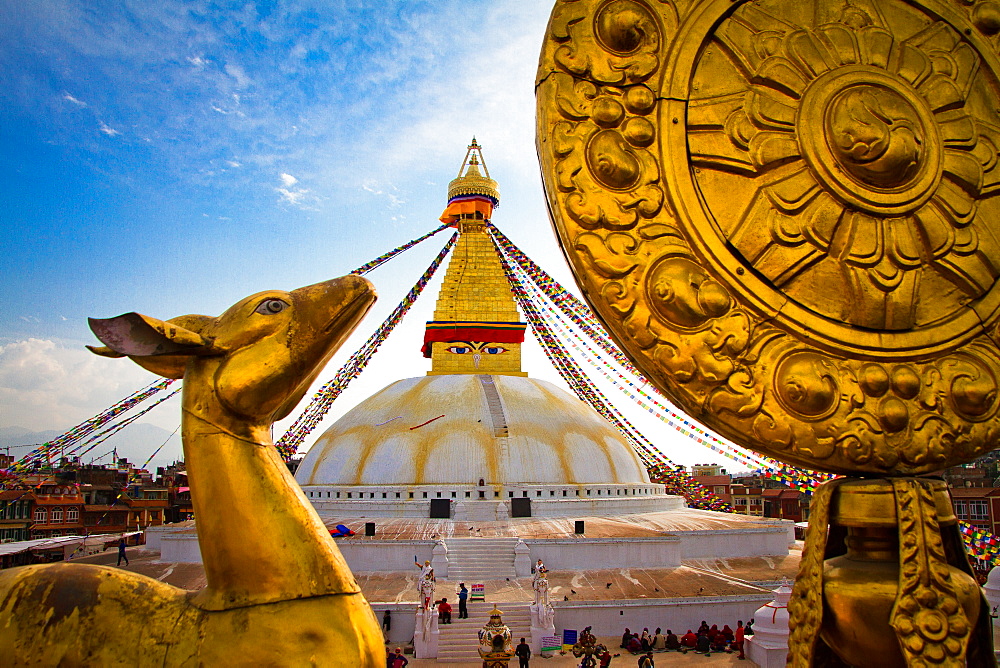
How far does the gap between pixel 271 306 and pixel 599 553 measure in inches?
474

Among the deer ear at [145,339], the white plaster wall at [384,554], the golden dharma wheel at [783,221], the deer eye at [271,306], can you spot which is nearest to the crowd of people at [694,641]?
the white plaster wall at [384,554]

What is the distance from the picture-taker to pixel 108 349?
2.06 metres

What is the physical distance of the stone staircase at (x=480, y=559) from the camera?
12547 millimetres

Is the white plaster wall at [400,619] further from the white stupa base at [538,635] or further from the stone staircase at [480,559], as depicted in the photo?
the stone staircase at [480,559]

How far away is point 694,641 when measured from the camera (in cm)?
1028

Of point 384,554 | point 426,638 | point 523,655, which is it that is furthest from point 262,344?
point 384,554

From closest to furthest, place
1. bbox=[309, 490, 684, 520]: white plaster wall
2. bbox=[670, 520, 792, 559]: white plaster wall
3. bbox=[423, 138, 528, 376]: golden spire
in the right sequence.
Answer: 1. bbox=[670, 520, 792, 559]: white plaster wall
2. bbox=[309, 490, 684, 520]: white plaster wall
3. bbox=[423, 138, 528, 376]: golden spire

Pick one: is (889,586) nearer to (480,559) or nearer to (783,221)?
(783,221)

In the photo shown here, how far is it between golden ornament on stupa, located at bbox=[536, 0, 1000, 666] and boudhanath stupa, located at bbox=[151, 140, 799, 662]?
350 inches

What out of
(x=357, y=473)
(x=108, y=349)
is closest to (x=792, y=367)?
(x=108, y=349)

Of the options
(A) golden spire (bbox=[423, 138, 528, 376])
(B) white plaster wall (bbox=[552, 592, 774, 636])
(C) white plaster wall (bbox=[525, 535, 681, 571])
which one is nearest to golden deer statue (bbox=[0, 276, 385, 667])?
(B) white plaster wall (bbox=[552, 592, 774, 636])

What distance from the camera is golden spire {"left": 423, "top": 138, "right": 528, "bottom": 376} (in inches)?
899

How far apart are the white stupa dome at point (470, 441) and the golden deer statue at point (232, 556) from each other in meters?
15.3

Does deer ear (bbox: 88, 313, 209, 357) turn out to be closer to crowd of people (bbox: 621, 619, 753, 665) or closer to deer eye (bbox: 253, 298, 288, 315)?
deer eye (bbox: 253, 298, 288, 315)
